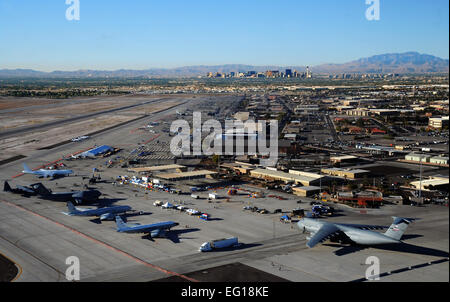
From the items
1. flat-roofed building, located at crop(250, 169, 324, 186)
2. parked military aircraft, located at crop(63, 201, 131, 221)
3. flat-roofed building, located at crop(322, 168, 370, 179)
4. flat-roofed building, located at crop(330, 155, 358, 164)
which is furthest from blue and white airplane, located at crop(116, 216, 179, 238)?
flat-roofed building, located at crop(330, 155, 358, 164)

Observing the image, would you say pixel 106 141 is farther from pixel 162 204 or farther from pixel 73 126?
pixel 162 204

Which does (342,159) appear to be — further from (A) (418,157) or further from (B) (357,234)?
(B) (357,234)

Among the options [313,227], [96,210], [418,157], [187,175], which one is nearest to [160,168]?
[187,175]

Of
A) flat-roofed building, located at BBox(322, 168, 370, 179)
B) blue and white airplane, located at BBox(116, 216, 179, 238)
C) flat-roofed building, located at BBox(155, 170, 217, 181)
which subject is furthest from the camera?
flat-roofed building, located at BBox(322, 168, 370, 179)

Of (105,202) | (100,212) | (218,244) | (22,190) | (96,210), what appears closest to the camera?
(218,244)

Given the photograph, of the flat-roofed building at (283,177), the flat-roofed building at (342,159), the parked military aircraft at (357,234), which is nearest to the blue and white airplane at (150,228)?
the parked military aircraft at (357,234)

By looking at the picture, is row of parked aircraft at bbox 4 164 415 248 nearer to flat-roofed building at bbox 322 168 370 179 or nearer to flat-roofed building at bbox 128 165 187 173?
flat-roofed building at bbox 128 165 187 173
